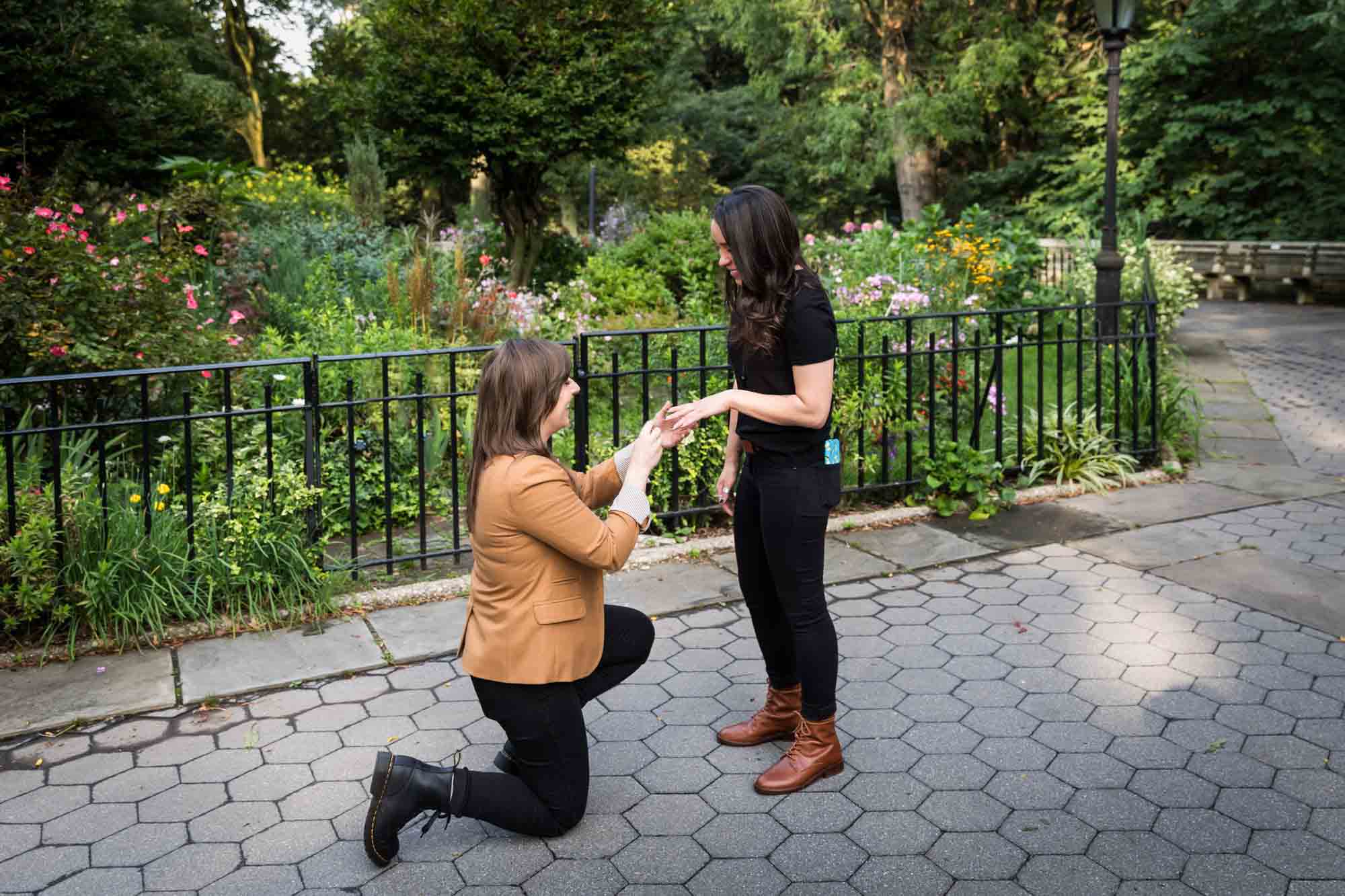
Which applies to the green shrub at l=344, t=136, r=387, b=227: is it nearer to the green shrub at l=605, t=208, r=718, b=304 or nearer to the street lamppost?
the green shrub at l=605, t=208, r=718, b=304

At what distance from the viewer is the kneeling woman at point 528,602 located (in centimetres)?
301

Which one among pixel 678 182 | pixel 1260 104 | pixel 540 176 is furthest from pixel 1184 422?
pixel 678 182

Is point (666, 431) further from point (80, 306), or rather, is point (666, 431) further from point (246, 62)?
point (246, 62)

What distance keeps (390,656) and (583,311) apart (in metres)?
6.30

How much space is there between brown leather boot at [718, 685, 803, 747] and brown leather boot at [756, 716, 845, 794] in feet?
0.77

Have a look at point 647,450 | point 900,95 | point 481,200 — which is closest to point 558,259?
point 481,200

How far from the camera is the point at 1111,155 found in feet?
28.8

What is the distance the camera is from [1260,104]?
74.3 ft

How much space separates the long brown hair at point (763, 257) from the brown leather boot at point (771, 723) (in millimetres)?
1190

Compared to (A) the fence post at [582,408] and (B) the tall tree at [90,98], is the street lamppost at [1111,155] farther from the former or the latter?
(B) the tall tree at [90,98]

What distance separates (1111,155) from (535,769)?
739cm

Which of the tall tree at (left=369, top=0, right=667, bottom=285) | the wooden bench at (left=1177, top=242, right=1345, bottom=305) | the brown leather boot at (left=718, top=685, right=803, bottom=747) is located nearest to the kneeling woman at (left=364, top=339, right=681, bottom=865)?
the brown leather boot at (left=718, top=685, right=803, bottom=747)

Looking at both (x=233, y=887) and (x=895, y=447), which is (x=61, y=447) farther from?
(x=895, y=447)

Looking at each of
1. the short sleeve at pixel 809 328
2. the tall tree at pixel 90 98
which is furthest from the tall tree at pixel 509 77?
the short sleeve at pixel 809 328
